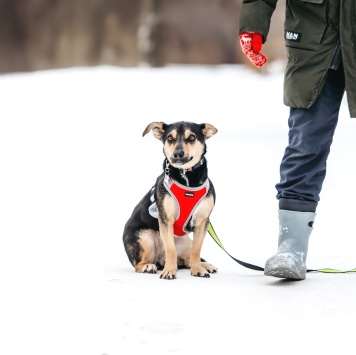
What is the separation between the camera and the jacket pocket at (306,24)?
10.6 ft

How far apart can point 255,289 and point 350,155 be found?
4.52 meters

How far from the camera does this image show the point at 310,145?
3324 mm

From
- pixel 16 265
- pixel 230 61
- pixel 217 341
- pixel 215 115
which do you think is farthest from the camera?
pixel 230 61

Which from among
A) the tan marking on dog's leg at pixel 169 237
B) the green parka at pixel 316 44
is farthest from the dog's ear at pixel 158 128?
the green parka at pixel 316 44

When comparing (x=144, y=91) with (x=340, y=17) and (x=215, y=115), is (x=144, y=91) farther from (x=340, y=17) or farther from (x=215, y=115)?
(x=340, y=17)

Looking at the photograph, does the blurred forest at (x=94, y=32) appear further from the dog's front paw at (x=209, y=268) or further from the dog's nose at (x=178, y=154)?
the dog's nose at (x=178, y=154)

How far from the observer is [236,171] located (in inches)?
266

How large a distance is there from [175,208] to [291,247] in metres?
0.47

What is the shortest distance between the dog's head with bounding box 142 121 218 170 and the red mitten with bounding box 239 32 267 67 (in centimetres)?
36

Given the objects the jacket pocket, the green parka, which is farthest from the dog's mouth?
the jacket pocket

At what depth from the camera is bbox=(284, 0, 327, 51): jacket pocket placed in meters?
3.25

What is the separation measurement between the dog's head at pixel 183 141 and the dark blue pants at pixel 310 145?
1.16ft

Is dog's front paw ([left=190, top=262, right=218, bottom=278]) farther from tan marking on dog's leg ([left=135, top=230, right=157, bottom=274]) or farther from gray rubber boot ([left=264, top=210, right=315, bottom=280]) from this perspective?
gray rubber boot ([left=264, top=210, right=315, bottom=280])

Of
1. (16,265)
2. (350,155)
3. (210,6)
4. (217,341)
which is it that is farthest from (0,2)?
(217,341)
